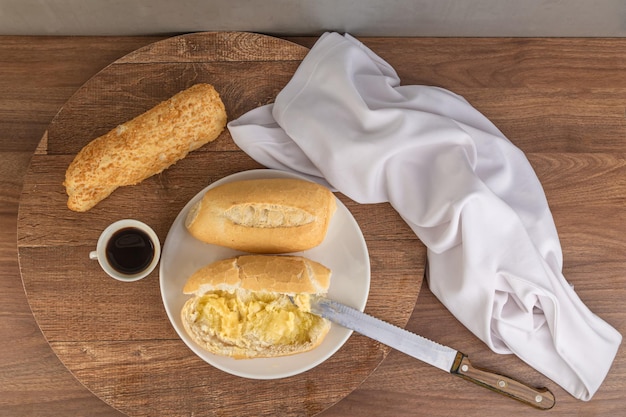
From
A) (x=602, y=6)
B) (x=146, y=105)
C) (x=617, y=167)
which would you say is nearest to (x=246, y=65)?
(x=146, y=105)

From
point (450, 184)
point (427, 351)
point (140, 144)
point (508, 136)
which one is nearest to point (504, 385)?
point (427, 351)

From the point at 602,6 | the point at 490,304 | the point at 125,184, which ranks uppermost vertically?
the point at 602,6

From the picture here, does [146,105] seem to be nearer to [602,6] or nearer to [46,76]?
[46,76]

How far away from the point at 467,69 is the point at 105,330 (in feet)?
3.63

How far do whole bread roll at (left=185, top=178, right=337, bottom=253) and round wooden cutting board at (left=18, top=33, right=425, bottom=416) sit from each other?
0.38 ft

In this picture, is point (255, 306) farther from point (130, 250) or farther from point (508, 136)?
point (508, 136)

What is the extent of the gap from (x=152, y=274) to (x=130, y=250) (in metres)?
0.08

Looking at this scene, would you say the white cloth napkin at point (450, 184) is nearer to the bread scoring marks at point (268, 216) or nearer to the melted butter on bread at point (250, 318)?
the bread scoring marks at point (268, 216)

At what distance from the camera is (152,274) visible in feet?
4.46

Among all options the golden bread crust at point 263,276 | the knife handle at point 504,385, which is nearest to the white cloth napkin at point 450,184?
the knife handle at point 504,385

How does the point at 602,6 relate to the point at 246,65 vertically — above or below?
above

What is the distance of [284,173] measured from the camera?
136 cm

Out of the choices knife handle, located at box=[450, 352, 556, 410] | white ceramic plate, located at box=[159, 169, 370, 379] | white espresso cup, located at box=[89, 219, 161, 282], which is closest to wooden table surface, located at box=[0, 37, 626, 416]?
knife handle, located at box=[450, 352, 556, 410]

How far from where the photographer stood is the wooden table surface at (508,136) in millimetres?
1442
